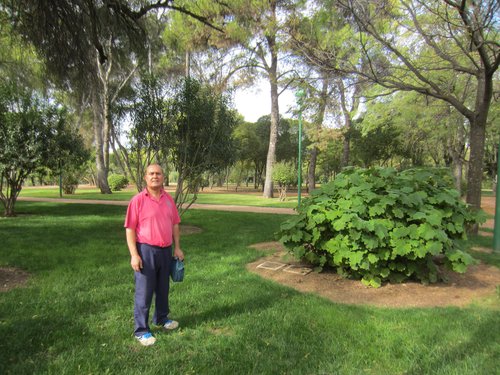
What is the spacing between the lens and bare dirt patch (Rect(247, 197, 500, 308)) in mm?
4234

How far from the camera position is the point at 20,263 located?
18.5ft

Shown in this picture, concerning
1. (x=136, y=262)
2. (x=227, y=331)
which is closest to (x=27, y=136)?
(x=136, y=262)

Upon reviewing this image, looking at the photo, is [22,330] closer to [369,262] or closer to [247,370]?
[247,370]

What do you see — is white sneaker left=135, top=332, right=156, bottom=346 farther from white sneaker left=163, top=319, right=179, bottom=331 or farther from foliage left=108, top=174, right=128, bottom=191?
foliage left=108, top=174, right=128, bottom=191

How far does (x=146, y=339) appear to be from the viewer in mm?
3031

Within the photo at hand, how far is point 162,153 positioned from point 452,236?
6529mm

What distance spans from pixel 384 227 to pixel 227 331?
2321 mm

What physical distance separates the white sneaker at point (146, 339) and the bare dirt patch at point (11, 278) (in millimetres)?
2485

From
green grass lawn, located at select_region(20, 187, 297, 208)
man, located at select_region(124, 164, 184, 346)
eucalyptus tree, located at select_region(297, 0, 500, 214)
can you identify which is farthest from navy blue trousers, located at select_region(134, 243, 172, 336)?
green grass lawn, located at select_region(20, 187, 297, 208)

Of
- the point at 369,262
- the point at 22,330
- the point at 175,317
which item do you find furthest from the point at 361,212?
Result: the point at 22,330

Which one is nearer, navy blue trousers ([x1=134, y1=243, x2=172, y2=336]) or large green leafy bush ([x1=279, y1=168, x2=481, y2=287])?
navy blue trousers ([x1=134, y1=243, x2=172, y2=336])

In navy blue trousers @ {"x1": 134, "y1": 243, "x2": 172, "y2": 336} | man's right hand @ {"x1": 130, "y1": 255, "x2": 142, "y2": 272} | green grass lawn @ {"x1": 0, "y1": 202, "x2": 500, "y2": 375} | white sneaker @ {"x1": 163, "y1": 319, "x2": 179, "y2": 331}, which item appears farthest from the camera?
white sneaker @ {"x1": 163, "y1": 319, "x2": 179, "y2": 331}

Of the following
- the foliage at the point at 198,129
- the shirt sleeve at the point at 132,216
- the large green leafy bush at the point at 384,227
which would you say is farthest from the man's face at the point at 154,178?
the foliage at the point at 198,129

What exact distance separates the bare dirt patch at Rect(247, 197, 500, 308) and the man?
7.18 feet
